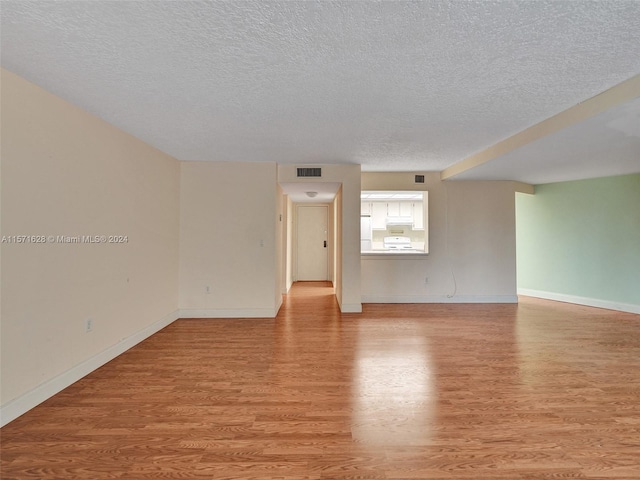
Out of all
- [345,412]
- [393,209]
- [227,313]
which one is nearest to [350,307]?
[227,313]

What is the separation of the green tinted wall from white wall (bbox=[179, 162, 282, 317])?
558 centimetres

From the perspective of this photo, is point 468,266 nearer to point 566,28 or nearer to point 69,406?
point 566,28

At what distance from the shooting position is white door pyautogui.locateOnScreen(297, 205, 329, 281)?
859cm

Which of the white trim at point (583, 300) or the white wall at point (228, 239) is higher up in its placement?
the white wall at point (228, 239)

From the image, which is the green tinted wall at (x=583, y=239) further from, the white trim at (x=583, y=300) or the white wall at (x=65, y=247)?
the white wall at (x=65, y=247)

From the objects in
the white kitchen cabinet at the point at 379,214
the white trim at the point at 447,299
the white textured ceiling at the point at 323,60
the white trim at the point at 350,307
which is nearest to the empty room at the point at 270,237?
the white textured ceiling at the point at 323,60

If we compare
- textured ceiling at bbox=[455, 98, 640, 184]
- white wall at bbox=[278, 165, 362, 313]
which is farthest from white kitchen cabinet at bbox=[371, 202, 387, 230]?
white wall at bbox=[278, 165, 362, 313]

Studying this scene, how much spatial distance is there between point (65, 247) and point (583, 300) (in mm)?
7797

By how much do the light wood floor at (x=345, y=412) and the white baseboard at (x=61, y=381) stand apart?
0.07m

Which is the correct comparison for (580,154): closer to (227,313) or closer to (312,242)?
(227,313)

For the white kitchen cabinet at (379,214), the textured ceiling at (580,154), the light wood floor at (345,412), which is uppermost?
the textured ceiling at (580,154)

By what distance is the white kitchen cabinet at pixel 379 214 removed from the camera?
780 centimetres

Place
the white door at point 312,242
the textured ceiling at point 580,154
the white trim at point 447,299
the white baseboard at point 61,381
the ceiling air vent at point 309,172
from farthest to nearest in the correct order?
1. the white door at point 312,242
2. the white trim at point 447,299
3. the ceiling air vent at point 309,172
4. the textured ceiling at point 580,154
5. the white baseboard at point 61,381

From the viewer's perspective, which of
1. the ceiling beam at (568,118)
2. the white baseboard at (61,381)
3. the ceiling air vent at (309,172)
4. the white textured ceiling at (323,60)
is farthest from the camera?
the ceiling air vent at (309,172)
